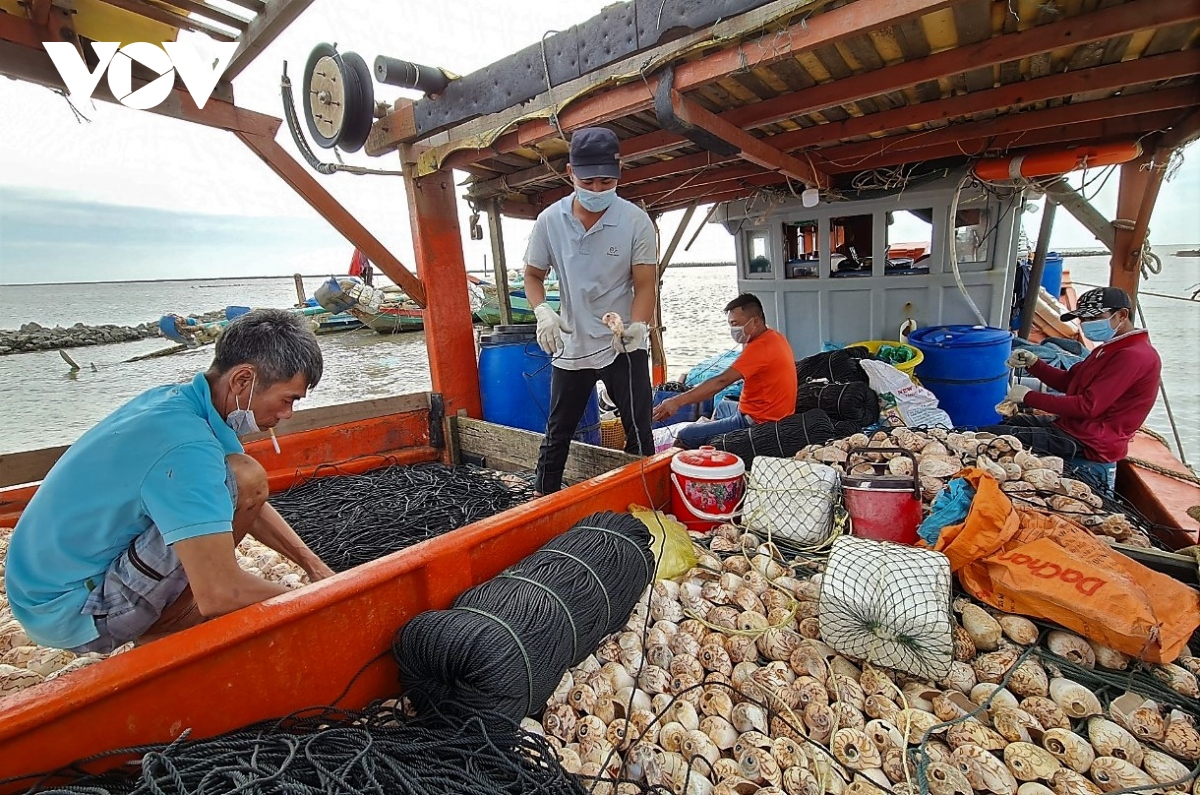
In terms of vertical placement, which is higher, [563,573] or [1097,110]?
[1097,110]

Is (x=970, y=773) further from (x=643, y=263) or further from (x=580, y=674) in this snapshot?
(x=643, y=263)

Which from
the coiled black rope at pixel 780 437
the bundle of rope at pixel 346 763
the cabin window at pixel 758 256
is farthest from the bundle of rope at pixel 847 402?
the bundle of rope at pixel 346 763

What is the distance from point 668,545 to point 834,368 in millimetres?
3543

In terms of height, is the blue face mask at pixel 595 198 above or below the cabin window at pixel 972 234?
above

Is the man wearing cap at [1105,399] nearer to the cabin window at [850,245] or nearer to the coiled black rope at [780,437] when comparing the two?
the coiled black rope at [780,437]

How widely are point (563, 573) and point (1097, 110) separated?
527 cm

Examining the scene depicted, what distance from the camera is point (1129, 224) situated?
6.08 metres

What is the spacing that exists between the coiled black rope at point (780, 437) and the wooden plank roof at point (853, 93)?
2038 millimetres

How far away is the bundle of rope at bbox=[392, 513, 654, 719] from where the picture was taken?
6.01 ft

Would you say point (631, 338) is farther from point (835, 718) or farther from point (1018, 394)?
point (1018, 394)

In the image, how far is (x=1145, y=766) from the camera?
177 centimetres

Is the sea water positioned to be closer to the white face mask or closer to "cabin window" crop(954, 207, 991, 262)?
"cabin window" crop(954, 207, 991, 262)

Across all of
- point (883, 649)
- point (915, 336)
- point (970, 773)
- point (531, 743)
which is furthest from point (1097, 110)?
point (531, 743)

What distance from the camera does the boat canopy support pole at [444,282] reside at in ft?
15.8
